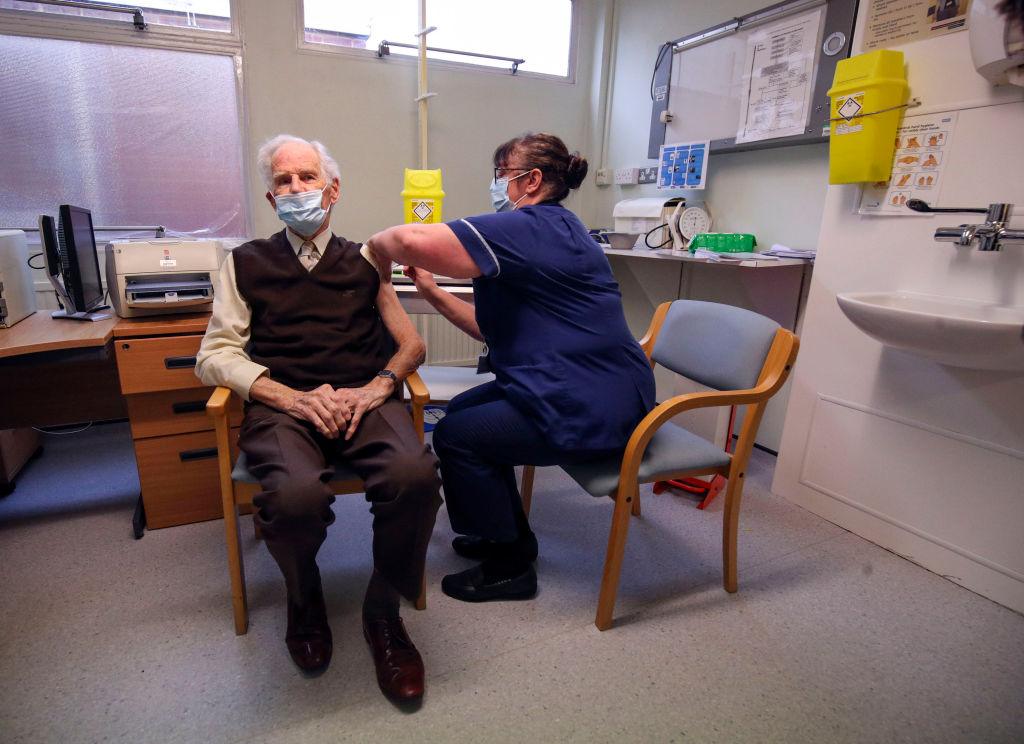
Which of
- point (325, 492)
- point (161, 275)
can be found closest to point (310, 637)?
point (325, 492)

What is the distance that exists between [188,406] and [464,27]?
265cm

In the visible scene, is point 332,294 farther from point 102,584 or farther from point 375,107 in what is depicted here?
point 375,107

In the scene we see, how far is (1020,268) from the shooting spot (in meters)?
1.54

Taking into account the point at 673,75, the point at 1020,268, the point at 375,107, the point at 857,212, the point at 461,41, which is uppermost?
the point at 461,41

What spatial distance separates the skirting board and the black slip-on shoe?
1175 millimetres

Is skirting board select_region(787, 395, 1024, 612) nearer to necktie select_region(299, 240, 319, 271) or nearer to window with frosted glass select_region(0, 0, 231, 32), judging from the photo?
necktie select_region(299, 240, 319, 271)

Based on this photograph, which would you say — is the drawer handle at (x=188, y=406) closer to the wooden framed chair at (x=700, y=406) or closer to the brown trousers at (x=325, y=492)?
the brown trousers at (x=325, y=492)

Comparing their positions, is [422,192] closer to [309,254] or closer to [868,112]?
[309,254]

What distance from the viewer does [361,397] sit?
1453mm

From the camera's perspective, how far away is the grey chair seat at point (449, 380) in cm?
190

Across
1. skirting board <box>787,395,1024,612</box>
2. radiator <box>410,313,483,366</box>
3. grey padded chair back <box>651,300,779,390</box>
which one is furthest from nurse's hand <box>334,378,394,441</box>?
radiator <box>410,313,483,366</box>

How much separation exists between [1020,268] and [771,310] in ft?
3.46

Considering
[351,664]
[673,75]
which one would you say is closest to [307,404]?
[351,664]

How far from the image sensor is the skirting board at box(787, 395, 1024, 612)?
1613 mm
